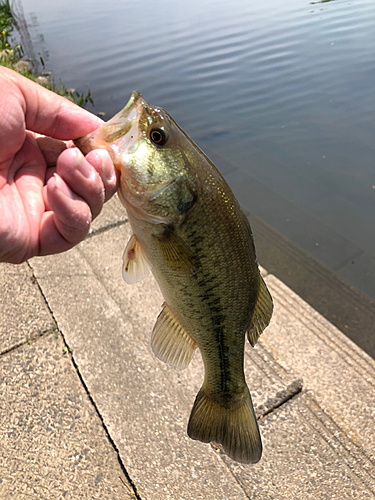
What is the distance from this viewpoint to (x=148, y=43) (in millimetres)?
13609

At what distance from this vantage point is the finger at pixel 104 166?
1446 mm

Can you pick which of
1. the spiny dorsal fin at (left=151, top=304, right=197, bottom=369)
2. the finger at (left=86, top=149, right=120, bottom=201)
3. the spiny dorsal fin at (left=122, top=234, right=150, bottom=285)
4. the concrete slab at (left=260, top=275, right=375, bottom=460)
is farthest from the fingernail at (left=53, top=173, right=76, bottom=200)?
the concrete slab at (left=260, top=275, right=375, bottom=460)

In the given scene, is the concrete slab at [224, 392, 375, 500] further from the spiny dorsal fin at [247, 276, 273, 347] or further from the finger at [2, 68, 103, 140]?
the finger at [2, 68, 103, 140]

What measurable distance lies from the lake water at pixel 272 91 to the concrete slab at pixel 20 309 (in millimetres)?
3466

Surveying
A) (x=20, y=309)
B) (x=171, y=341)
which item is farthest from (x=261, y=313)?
(x=20, y=309)

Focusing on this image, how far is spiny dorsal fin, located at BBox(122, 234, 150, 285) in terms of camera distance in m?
1.75

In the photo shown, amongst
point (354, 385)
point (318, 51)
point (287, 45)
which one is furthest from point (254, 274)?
point (287, 45)

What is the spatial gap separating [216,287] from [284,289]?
2171 mm

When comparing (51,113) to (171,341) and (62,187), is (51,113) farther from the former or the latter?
(171,341)

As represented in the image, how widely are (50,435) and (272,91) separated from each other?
8.72 meters

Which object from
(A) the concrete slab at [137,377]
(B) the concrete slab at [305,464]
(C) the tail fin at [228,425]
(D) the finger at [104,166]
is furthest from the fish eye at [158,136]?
(B) the concrete slab at [305,464]

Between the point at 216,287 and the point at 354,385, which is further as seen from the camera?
the point at 354,385

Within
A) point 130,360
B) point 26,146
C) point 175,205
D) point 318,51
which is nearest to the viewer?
point 175,205

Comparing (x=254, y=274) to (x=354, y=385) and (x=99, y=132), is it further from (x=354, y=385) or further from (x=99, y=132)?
(x=354, y=385)
